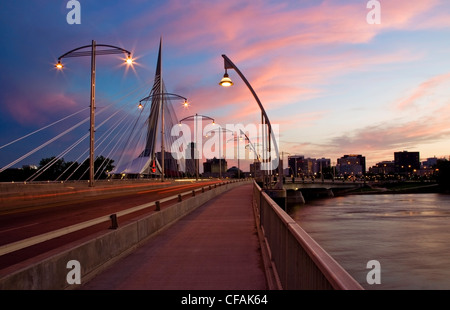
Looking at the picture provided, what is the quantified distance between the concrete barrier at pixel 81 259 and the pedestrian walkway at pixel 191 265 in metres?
0.23

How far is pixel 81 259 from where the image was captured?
7.52 meters

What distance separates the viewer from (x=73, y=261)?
7078mm

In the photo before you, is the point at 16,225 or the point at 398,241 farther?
the point at 398,241

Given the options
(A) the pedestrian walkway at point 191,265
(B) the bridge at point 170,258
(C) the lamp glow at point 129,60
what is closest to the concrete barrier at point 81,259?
(B) the bridge at point 170,258

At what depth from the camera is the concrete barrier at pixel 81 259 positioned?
5478 mm

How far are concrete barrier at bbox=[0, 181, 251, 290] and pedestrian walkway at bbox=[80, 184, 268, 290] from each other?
0.23 m

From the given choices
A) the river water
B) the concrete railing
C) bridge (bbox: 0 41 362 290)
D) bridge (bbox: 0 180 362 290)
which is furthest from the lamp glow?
the concrete railing

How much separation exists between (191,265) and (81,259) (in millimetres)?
2506

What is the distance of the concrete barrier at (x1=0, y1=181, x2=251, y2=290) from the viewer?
18.0 feet

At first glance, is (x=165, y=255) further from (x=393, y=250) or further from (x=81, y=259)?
(x=393, y=250)

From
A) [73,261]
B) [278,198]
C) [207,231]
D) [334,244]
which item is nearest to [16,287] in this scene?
[73,261]

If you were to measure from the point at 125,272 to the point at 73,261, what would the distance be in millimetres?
1461

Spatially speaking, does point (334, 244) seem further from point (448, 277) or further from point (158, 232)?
point (158, 232)

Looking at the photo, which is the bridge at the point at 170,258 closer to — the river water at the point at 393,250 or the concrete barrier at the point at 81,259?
the concrete barrier at the point at 81,259
